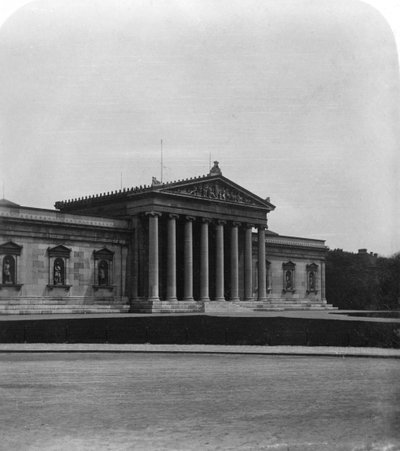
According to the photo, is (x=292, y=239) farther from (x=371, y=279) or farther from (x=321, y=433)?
(x=321, y=433)

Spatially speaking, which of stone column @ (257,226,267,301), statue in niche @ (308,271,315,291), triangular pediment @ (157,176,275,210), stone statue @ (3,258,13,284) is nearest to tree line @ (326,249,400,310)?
statue in niche @ (308,271,315,291)

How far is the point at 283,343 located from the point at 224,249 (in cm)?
5110

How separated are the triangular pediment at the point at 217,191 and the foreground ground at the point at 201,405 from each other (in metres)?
50.4

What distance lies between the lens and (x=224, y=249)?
8650 centimetres

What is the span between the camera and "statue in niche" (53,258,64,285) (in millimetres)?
68875

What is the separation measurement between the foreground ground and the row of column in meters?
46.9

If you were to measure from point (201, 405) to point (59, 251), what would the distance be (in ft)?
179

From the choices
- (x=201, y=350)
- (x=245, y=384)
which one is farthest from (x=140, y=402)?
(x=201, y=350)

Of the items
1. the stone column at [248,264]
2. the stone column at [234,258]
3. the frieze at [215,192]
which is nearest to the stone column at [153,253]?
the frieze at [215,192]

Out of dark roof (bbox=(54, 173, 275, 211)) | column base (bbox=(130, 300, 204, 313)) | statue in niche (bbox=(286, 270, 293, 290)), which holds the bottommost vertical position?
column base (bbox=(130, 300, 204, 313))

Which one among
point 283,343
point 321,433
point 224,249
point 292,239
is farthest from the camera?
point 292,239

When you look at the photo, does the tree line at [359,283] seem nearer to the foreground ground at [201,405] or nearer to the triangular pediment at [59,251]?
the triangular pediment at [59,251]

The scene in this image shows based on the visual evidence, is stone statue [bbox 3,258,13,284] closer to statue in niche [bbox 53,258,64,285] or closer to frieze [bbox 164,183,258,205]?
statue in niche [bbox 53,258,64,285]

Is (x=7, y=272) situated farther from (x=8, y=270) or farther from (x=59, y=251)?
(x=59, y=251)
